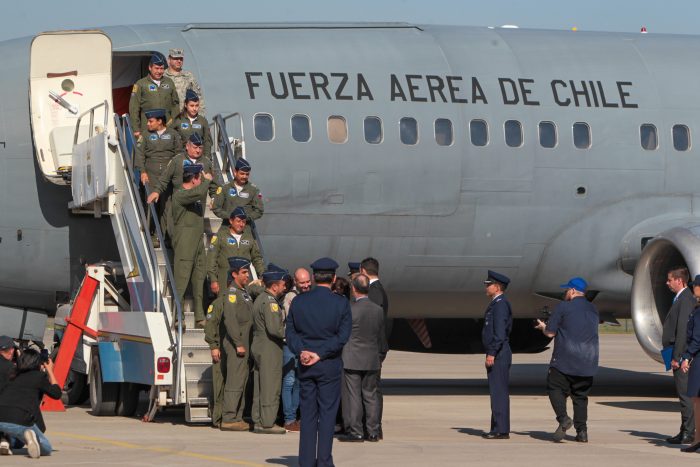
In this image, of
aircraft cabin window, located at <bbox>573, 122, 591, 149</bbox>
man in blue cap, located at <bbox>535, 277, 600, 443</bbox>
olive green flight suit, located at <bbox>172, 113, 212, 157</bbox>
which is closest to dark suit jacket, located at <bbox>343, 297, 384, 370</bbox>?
man in blue cap, located at <bbox>535, 277, 600, 443</bbox>

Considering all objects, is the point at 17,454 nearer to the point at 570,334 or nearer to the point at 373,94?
the point at 570,334

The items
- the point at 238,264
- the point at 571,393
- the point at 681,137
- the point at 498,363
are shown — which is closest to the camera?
the point at 571,393

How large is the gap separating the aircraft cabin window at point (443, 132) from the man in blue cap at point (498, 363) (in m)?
4.52

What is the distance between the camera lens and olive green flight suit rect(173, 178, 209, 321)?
15.4m

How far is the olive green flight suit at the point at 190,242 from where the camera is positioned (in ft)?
50.4

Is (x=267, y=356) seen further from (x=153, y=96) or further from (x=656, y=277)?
(x=656, y=277)

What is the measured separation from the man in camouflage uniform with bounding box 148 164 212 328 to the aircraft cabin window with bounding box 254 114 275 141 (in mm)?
2344

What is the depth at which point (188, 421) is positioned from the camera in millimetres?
14812

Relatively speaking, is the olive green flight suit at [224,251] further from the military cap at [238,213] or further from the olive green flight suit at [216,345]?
the olive green flight suit at [216,345]

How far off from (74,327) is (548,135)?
6.85m

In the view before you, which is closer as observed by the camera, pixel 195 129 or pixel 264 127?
pixel 195 129

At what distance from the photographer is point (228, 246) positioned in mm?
15359

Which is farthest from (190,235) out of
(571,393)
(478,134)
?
(478,134)

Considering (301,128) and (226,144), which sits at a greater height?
(301,128)
